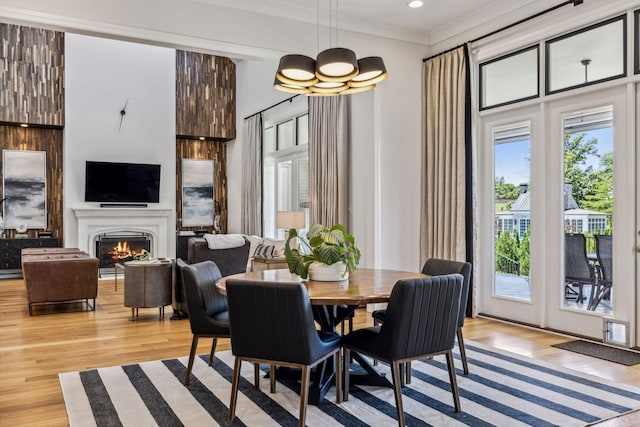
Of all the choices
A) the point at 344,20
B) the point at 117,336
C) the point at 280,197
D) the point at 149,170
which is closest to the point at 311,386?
the point at 117,336

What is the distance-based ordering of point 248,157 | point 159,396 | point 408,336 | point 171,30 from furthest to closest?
1. point 248,157
2. point 171,30
3. point 159,396
4. point 408,336

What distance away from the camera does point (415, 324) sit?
2.70 metres

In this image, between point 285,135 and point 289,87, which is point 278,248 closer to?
point 285,135

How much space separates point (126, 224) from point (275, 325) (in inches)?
304

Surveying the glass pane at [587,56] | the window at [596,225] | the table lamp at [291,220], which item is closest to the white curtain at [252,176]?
the table lamp at [291,220]

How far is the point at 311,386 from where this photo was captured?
3217 mm

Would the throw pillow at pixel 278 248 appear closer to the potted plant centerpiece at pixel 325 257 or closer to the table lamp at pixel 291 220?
the table lamp at pixel 291 220

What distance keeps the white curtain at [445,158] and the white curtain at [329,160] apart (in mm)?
1089

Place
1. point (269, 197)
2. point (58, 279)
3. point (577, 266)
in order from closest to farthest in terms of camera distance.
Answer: point (577, 266) < point (58, 279) < point (269, 197)

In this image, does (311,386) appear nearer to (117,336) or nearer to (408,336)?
(408,336)

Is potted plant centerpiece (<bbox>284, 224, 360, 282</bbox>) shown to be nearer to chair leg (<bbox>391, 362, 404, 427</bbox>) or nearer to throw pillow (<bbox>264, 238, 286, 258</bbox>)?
chair leg (<bbox>391, 362, 404, 427</bbox>)

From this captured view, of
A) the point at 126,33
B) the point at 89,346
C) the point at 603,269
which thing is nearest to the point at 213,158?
the point at 126,33

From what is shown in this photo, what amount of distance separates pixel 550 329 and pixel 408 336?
9.09 ft

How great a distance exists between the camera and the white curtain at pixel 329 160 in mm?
6609
